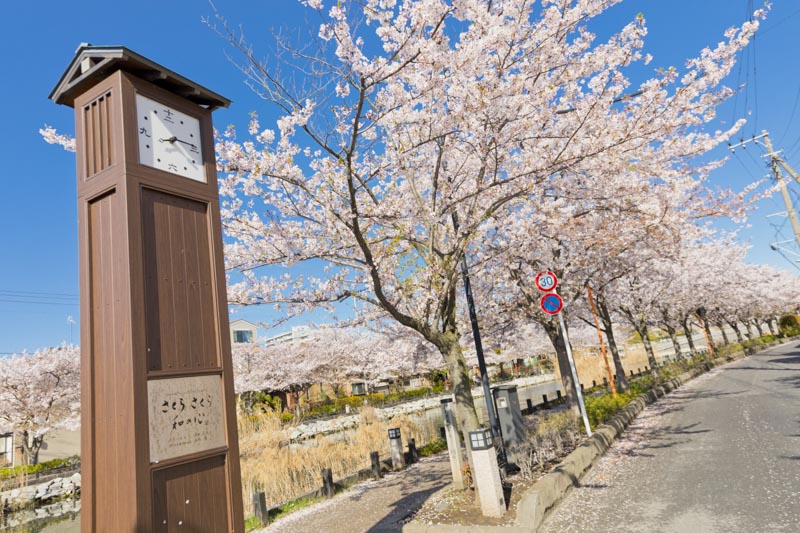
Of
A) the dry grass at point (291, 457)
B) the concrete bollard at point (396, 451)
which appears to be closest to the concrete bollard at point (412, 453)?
the concrete bollard at point (396, 451)

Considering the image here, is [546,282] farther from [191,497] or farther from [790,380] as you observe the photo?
[790,380]

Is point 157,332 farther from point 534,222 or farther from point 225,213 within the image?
point 534,222

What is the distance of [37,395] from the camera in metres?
22.2

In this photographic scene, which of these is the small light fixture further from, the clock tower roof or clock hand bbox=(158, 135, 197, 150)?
the clock tower roof

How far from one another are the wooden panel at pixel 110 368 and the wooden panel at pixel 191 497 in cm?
18

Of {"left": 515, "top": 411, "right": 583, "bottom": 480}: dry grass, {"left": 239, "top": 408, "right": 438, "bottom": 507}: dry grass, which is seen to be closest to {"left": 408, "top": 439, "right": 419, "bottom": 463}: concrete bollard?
{"left": 239, "top": 408, "right": 438, "bottom": 507}: dry grass

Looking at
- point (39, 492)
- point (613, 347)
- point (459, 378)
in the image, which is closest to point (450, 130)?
point (459, 378)

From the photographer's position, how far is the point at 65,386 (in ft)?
76.5

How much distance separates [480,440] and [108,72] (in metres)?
5.54

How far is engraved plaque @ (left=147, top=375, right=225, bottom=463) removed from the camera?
8.46 feet

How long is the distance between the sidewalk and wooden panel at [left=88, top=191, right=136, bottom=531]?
4.45 meters

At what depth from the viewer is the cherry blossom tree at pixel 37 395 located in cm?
2148

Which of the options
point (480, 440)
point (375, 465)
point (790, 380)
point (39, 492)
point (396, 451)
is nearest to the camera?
point (480, 440)

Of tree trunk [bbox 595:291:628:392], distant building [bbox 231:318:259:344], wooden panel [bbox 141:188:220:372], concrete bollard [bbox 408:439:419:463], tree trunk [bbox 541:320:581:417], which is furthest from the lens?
distant building [bbox 231:318:259:344]
